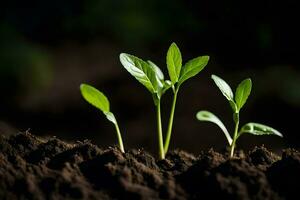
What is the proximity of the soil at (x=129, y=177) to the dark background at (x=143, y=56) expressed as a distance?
2.34 meters

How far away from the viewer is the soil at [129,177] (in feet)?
3.56

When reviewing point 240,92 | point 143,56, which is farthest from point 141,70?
point 143,56

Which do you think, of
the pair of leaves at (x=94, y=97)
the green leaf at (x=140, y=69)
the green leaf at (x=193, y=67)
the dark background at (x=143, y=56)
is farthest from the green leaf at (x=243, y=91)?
the dark background at (x=143, y=56)

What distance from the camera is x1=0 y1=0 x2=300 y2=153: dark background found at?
13.4ft

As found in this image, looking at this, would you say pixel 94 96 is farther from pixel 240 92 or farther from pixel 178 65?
pixel 240 92

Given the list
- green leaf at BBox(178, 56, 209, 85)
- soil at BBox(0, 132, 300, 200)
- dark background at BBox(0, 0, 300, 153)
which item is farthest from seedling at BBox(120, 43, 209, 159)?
dark background at BBox(0, 0, 300, 153)

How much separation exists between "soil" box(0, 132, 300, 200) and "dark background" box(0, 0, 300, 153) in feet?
7.68

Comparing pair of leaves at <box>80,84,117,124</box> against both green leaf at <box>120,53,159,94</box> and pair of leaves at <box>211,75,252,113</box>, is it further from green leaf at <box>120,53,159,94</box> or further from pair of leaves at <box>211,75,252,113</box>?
pair of leaves at <box>211,75,252,113</box>

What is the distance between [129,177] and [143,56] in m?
4.38

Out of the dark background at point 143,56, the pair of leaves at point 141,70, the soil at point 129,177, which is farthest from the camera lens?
the dark background at point 143,56

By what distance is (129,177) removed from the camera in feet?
3.74

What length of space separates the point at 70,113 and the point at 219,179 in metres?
3.38

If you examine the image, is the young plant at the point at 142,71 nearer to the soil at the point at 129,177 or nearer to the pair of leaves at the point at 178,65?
the pair of leaves at the point at 178,65

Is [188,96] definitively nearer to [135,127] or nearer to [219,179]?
[135,127]
